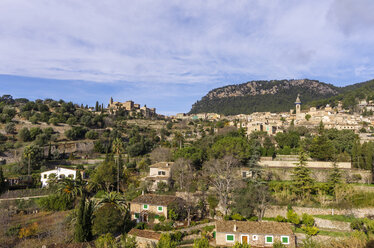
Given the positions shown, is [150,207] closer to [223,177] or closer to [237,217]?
[237,217]

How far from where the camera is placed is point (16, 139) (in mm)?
49781

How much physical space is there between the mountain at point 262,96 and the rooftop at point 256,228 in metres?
101

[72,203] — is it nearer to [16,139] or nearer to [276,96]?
[16,139]

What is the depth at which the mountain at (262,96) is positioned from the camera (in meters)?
127

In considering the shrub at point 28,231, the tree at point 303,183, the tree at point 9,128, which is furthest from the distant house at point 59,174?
the tree at point 303,183

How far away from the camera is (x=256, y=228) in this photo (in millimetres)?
19078

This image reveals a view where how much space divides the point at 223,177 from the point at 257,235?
8.45 meters

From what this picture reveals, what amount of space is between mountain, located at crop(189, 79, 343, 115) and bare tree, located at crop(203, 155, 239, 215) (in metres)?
92.8

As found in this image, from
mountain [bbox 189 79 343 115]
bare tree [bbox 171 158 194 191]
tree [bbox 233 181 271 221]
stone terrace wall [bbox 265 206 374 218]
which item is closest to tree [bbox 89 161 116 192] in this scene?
bare tree [bbox 171 158 194 191]

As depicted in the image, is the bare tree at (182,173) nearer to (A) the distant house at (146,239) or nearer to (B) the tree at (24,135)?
(A) the distant house at (146,239)

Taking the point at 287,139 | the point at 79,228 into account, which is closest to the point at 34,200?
the point at 79,228

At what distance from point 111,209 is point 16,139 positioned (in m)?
41.8

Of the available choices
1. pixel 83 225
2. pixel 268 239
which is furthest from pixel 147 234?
pixel 268 239

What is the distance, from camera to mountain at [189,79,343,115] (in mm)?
126562
